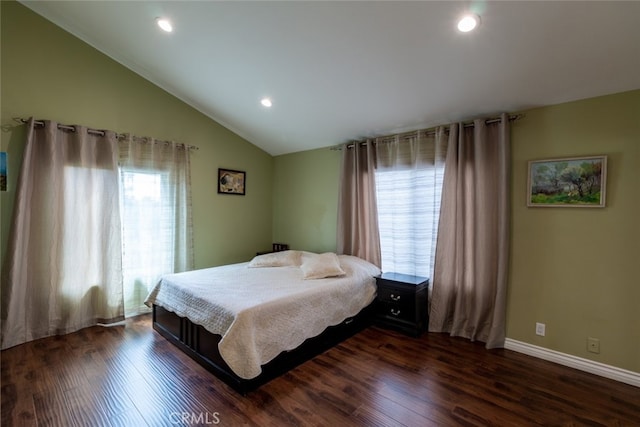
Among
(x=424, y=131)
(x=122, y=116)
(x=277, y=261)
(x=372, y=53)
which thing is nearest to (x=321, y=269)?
(x=277, y=261)

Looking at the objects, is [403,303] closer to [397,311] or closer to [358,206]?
[397,311]

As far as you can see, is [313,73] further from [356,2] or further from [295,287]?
[295,287]

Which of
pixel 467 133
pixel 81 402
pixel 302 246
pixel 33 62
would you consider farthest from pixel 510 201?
pixel 33 62

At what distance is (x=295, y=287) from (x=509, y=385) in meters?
1.83

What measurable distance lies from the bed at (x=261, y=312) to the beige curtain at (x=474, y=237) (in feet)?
2.67

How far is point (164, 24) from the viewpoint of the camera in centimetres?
254

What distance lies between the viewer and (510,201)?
Answer: 2684mm

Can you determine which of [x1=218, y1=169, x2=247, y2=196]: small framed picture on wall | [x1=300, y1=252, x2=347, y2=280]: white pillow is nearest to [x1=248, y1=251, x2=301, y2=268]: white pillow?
[x1=300, y1=252, x2=347, y2=280]: white pillow

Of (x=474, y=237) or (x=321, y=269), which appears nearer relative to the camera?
(x=474, y=237)

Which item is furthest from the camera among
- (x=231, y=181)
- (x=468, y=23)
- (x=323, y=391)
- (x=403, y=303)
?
(x=231, y=181)

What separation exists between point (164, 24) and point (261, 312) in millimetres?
2649

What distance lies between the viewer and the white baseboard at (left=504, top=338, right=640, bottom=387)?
2188mm

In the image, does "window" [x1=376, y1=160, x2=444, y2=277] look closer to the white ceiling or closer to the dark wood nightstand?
the dark wood nightstand

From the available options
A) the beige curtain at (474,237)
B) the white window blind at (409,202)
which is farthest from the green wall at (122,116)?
the beige curtain at (474,237)
